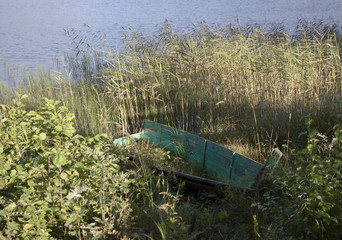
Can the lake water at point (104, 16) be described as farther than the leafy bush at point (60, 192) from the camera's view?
Yes

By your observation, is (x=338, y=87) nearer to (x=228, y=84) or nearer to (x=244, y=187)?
(x=228, y=84)

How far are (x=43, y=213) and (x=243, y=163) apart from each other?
185cm

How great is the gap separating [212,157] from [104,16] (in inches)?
826

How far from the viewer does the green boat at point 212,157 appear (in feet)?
9.80

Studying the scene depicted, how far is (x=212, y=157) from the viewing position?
3.61 m

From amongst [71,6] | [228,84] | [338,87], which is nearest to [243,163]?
[228,84]

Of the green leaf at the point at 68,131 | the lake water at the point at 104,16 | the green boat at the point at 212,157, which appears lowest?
the green boat at the point at 212,157

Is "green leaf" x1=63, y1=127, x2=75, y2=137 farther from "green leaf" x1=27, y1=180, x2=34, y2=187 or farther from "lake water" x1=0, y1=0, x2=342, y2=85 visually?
"lake water" x1=0, y1=0, x2=342, y2=85

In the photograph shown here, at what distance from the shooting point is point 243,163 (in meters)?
3.16

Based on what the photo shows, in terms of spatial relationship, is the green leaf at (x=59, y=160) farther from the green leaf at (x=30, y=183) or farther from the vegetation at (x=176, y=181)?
the green leaf at (x=30, y=183)

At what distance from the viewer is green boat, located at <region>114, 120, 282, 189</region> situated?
2.99 metres

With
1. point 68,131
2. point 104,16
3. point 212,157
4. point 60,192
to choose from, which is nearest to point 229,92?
point 212,157

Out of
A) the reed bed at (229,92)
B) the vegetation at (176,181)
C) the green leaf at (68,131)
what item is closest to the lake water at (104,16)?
the reed bed at (229,92)

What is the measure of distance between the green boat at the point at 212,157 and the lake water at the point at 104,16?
6802mm
